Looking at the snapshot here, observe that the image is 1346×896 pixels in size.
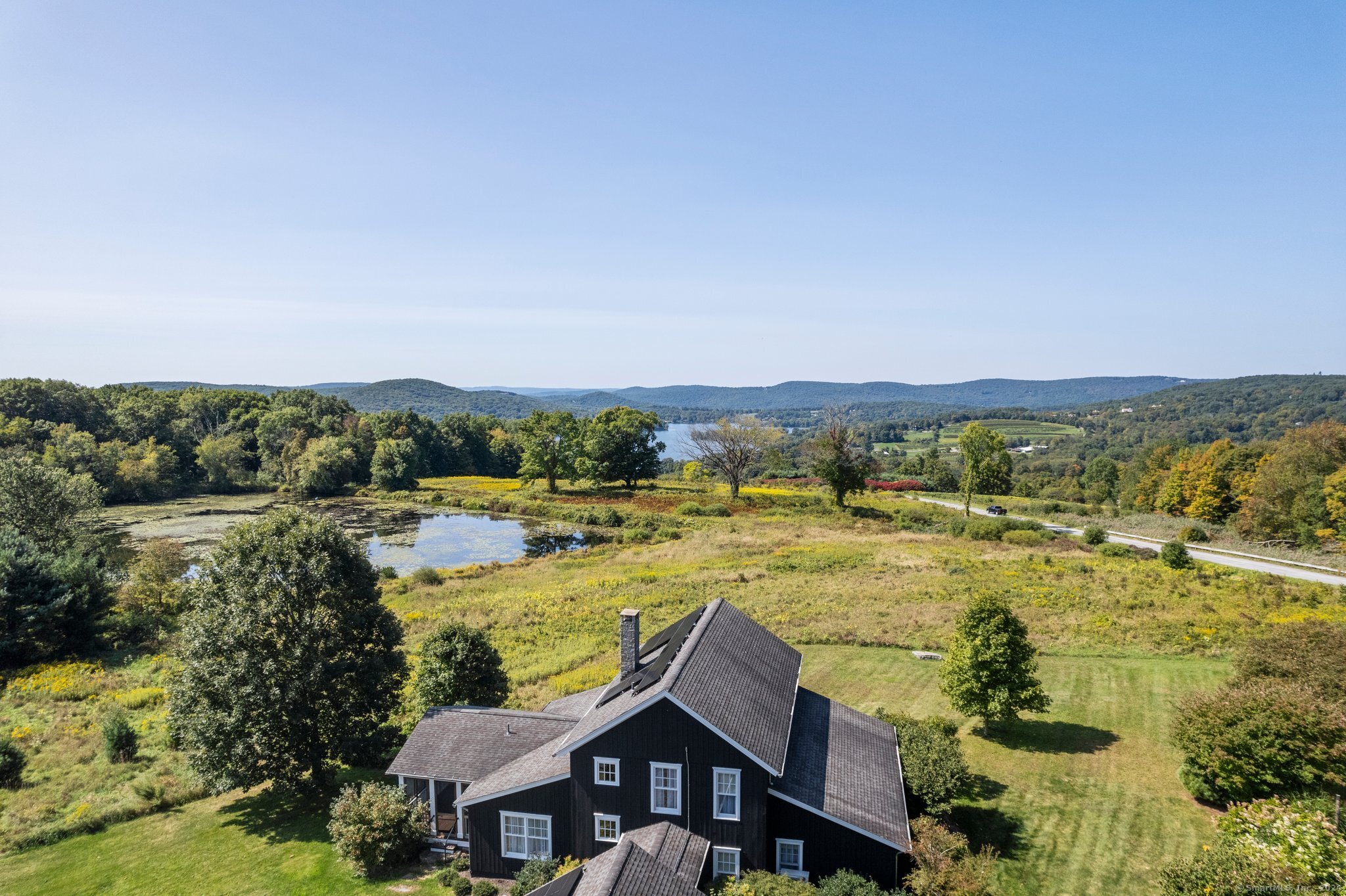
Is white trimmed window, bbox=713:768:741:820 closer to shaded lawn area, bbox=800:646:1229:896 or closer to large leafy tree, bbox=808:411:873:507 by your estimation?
shaded lawn area, bbox=800:646:1229:896

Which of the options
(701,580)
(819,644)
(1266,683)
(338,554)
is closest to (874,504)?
(701,580)

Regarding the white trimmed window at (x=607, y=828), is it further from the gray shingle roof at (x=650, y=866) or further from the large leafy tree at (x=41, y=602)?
the large leafy tree at (x=41, y=602)

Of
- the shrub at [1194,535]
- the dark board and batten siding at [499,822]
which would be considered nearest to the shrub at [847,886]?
the dark board and batten siding at [499,822]

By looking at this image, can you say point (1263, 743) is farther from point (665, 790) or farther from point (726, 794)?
point (665, 790)

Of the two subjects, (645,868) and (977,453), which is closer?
(645,868)

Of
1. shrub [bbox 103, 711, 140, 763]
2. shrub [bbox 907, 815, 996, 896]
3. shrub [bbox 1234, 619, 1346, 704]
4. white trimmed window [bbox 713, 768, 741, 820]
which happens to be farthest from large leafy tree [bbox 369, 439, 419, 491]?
shrub [bbox 1234, 619, 1346, 704]

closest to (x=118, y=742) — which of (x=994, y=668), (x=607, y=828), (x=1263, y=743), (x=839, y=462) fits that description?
(x=607, y=828)
